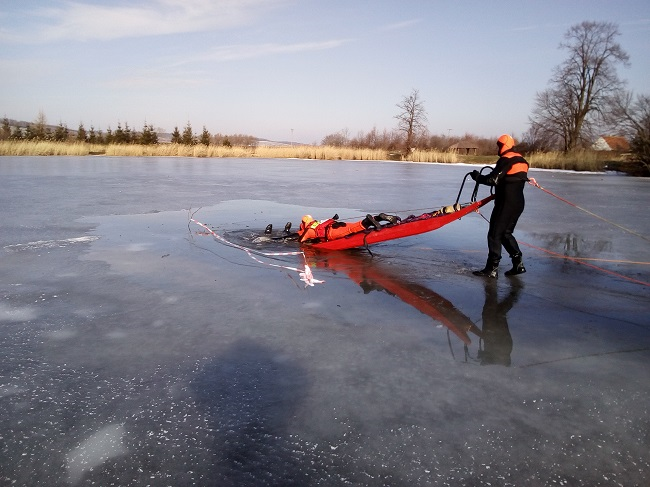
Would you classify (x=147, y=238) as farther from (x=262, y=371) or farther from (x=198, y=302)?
(x=262, y=371)

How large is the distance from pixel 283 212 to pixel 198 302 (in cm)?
540

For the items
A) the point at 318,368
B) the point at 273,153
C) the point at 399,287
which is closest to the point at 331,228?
→ the point at 399,287

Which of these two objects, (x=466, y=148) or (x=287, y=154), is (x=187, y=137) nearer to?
(x=287, y=154)

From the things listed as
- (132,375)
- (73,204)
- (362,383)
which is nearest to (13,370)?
(132,375)

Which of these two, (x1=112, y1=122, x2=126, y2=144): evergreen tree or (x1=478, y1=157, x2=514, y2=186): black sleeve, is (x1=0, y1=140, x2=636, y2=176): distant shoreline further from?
(x1=478, y1=157, x2=514, y2=186): black sleeve

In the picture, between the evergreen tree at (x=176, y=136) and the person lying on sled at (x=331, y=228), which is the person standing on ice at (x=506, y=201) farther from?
the evergreen tree at (x=176, y=136)

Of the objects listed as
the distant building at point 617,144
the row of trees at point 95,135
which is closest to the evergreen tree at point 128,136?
the row of trees at point 95,135

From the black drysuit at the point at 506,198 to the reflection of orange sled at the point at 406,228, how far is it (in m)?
0.25

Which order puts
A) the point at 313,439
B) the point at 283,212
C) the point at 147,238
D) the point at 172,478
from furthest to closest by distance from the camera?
the point at 283,212
the point at 147,238
the point at 313,439
the point at 172,478

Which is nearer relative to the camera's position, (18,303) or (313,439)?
(313,439)

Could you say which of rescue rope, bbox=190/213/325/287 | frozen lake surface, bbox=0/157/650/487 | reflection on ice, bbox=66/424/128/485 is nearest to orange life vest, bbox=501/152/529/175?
frozen lake surface, bbox=0/157/650/487

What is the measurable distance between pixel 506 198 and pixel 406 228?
46.0 inches

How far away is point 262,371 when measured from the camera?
277 cm

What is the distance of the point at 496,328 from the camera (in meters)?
3.54
